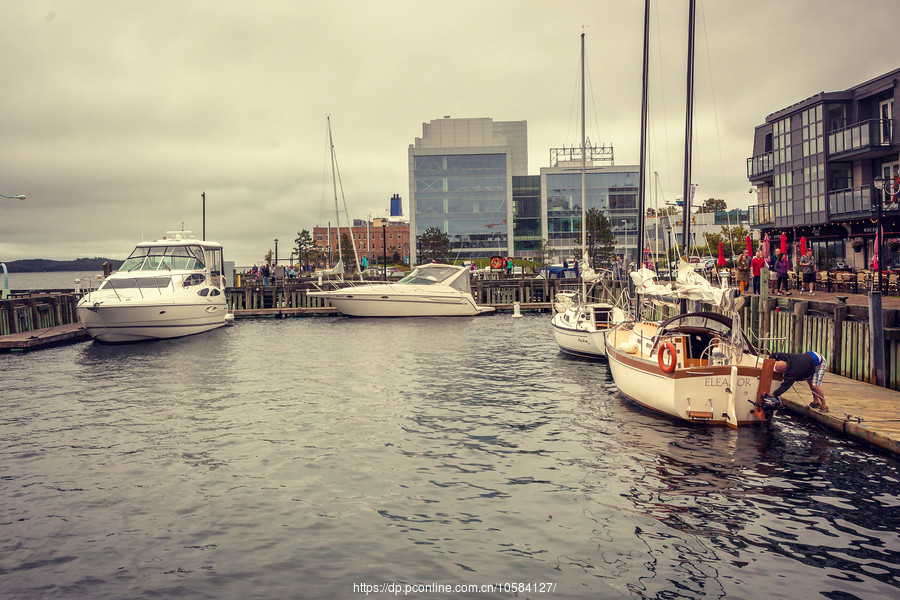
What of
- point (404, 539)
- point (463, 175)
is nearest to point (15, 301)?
point (404, 539)

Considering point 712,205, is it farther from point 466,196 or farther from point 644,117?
point 644,117

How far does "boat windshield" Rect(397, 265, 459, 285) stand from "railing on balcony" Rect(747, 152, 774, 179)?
2399 centimetres

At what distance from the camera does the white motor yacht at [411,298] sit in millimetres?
45500

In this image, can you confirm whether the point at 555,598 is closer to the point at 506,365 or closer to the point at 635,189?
the point at 506,365

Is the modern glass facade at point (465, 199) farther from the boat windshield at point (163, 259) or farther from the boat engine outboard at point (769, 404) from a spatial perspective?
the boat engine outboard at point (769, 404)

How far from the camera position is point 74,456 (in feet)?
44.7

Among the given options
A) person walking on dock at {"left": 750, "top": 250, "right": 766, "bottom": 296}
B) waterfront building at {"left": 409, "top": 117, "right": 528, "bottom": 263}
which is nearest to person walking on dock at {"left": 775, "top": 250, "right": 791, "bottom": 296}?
person walking on dock at {"left": 750, "top": 250, "right": 766, "bottom": 296}

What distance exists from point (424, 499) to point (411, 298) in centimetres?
3466

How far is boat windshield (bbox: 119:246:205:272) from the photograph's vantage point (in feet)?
119

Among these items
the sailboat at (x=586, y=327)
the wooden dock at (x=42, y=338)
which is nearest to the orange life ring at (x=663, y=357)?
the sailboat at (x=586, y=327)

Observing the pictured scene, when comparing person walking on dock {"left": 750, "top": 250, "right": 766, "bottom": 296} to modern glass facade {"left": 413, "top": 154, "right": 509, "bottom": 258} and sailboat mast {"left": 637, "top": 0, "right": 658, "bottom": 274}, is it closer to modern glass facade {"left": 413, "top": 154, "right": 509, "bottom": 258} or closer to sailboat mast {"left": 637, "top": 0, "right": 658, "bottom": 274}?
sailboat mast {"left": 637, "top": 0, "right": 658, "bottom": 274}

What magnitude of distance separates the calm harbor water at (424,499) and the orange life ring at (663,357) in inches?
51.8

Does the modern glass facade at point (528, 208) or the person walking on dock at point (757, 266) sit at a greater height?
the modern glass facade at point (528, 208)

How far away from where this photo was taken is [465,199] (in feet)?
383
